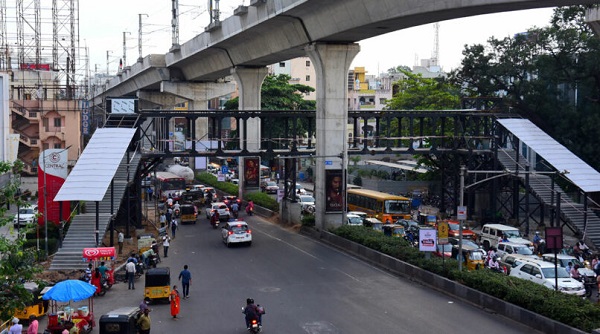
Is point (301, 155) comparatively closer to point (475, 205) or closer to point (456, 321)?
point (475, 205)

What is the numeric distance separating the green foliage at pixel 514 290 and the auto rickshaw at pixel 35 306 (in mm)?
15355

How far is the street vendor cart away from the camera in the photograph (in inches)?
820

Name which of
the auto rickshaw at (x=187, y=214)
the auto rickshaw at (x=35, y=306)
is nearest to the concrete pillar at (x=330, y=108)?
the auto rickshaw at (x=187, y=214)

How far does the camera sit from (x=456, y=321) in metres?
23.3

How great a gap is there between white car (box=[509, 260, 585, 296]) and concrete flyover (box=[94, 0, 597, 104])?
10640mm

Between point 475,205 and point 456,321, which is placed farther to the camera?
point 475,205

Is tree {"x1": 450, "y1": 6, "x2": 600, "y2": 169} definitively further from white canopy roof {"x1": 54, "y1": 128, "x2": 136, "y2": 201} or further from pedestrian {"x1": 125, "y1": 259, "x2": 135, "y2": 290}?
pedestrian {"x1": 125, "y1": 259, "x2": 135, "y2": 290}

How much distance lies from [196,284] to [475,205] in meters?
29.4

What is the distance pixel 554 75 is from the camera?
164 feet

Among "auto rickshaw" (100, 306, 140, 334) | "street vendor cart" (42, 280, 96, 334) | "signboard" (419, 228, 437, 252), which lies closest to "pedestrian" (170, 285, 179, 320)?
"street vendor cart" (42, 280, 96, 334)

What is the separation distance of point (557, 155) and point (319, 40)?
56.4 feet

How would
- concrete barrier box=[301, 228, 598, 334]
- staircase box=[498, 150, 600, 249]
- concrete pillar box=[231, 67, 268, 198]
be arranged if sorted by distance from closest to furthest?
1. concrete barrier box=[301, 228, 598, 334]
2. staircase box=[498, 150, 600, 249]
3. concrete pillar box=[231, 67, 268, 198]

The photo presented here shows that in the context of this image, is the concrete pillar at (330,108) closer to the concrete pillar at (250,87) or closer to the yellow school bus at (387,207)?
the yellow school bus at (387,207)

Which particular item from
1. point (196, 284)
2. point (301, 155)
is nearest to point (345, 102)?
point (301, 155)
